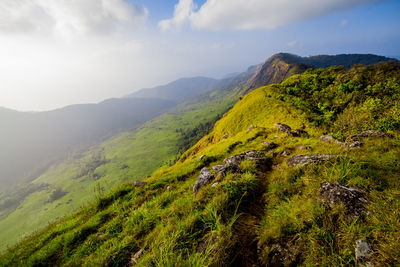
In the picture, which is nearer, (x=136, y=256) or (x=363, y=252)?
(x=363, y=252)

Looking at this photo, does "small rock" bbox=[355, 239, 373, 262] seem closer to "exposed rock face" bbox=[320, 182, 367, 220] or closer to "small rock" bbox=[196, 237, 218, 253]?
"exposed rock face" bbox=[320, 182, 367, 220]

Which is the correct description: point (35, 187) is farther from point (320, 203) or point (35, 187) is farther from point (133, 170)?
point (320, 203)

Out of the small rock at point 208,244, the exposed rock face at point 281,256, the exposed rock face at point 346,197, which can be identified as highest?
the exposed rock face at point 346,197

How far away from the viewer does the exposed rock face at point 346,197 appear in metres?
3.28

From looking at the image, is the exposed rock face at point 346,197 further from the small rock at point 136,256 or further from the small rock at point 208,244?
the small rock at point 136,256

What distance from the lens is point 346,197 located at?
3.57m

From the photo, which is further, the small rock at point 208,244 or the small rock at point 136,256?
the small rock at point 136,256

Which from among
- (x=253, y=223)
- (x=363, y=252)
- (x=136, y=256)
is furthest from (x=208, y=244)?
(x=363, y=252)

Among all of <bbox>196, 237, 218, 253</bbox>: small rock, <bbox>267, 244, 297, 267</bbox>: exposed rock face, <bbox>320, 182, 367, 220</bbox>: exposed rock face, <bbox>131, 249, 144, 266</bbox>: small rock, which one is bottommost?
<bbox>131, 249, 144, 266</bbox>: small rock

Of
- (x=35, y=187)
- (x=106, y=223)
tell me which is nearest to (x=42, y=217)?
(x=35, y=187)

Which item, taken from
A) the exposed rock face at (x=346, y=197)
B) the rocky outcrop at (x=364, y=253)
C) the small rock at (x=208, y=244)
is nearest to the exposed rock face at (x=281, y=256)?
the rocky outcrop at (x=364, y=253)

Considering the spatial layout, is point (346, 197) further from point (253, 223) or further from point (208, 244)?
point (208, 244)

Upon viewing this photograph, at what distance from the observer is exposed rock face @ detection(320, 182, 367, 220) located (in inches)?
129

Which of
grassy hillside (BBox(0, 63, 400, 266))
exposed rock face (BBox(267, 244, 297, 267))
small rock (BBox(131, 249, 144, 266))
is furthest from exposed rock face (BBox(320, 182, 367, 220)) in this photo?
small rock (BBox(131, 249, 144, 266))
